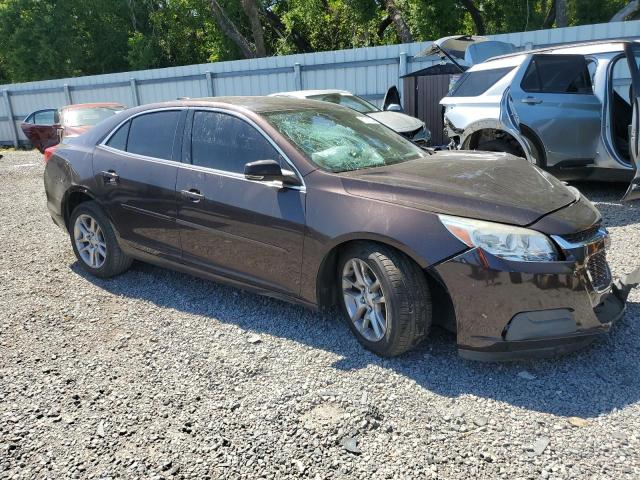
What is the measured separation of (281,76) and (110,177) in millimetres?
10893

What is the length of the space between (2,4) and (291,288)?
116 ft

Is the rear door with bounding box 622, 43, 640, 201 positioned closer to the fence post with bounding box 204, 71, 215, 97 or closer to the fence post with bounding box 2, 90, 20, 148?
the fence post with bounding box 204, 71, 215, 97

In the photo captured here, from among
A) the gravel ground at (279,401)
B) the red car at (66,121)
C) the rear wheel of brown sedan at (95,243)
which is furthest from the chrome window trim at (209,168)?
the red car at (66,121)

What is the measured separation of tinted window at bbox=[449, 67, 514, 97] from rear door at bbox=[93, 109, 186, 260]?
465 cm

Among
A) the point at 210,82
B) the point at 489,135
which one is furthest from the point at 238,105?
the point at 210,82

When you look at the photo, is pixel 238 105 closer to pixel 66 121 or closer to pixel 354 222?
pixel 354 222

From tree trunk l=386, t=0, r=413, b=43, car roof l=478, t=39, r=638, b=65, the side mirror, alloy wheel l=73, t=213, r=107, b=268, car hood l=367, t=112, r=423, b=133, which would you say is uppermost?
tree trunk l=386, t=0, r=413, b=43

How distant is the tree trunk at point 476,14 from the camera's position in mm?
22755

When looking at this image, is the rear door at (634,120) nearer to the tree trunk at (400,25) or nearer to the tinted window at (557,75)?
the tinted window at (557,75)

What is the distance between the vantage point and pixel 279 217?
11.9ft

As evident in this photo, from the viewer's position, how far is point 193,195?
4.07m

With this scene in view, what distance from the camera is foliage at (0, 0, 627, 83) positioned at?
23.2m

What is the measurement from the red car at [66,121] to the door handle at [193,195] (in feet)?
19.8

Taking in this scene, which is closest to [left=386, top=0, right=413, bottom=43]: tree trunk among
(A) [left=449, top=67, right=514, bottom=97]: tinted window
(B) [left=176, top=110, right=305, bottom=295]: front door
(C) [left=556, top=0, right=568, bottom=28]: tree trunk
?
(C) [left=556, top=0, right=568, bottom=28]: tree trunk
